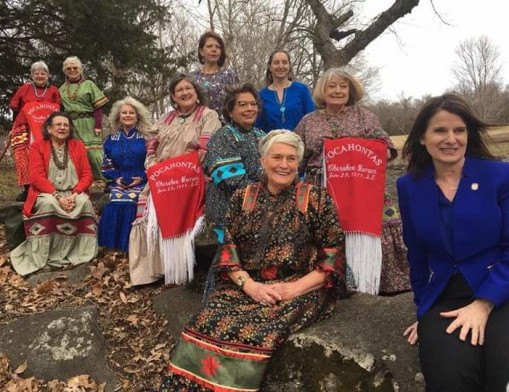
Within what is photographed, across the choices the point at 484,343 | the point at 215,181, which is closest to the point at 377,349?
the point at 484,343

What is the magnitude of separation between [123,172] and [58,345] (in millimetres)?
2385

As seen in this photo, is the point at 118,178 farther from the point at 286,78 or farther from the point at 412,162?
the point at 412,162

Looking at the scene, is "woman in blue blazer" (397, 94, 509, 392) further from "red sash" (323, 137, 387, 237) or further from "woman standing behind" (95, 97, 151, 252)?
Result: "woman standing behind" (95, 97, 151, 252)

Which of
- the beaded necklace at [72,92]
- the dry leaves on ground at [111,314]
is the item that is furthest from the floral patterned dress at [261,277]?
the beaded necklace at [72,92]

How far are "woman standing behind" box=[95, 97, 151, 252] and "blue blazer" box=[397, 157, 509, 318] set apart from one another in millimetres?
3799

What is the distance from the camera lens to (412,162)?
282 centimetres

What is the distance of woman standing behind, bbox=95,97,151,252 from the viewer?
5.73 metres

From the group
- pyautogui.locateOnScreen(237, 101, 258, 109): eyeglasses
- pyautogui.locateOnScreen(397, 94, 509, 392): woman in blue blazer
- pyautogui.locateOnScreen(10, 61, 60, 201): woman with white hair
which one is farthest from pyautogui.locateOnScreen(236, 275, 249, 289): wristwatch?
pyautogui.locateOnScreen(10, 61, 60, 201): woman with white hair

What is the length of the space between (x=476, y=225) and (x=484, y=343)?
0.57 metres

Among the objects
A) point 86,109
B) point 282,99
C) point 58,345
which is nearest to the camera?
point 58,345

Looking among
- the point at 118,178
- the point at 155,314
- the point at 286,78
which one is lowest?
the point at 155,314

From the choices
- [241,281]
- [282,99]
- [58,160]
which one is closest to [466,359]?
[241,281]

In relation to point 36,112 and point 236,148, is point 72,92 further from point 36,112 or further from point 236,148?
point 236,148

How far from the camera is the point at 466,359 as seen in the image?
86.4 inches
